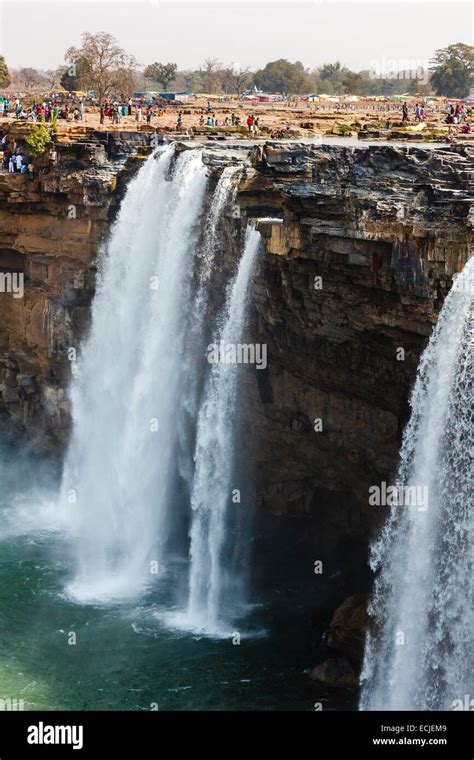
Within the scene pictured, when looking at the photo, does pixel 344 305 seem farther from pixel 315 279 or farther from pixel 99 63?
pixel 99 63

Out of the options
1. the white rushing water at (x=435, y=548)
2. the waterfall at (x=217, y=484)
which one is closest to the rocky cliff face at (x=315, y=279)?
the waterfall at (x=217, y=484)

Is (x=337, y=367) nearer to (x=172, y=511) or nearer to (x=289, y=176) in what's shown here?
(x=289, y=176)

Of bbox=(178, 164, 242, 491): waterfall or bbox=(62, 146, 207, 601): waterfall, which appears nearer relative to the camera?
bbox=(178, 164, 242, 491): waterfall

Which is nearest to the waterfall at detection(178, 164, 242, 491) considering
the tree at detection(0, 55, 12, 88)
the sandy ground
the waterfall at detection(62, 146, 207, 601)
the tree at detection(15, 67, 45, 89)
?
the waterfall at detection(62, 146, 207, 601)

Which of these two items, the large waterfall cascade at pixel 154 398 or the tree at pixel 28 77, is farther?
the tree at pixel 28 77

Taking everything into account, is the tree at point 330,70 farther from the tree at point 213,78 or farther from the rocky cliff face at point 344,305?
the rocky cliff face at point 344,305

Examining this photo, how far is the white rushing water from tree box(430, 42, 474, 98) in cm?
6123

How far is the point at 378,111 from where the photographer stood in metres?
61.6

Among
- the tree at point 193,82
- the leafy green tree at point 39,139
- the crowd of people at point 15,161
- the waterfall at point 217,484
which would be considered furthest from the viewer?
the tree at point 193,82

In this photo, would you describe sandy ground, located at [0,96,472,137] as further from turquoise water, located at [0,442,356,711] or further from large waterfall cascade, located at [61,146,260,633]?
turquoise water, located at [0,442,356,711]

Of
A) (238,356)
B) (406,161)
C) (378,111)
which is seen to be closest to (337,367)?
(238,356)

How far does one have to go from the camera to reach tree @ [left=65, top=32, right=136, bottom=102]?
59747 mm

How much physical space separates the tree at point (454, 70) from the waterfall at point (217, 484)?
54.9 metres

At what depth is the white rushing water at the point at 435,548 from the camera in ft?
67.3
